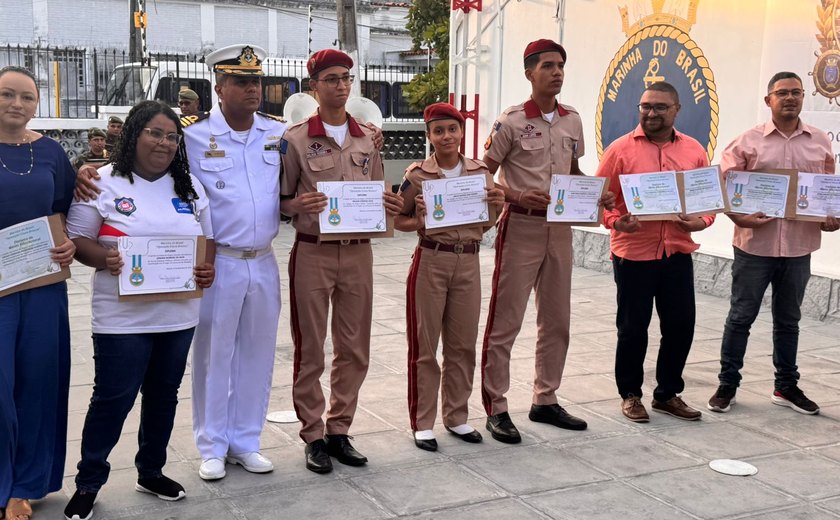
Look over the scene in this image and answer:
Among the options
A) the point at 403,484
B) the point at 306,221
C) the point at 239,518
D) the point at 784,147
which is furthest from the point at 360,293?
the point at 784,147

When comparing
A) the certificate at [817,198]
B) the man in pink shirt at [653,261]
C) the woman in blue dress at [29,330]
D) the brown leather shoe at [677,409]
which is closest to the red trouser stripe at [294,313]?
the woman in blue dress at [29,330]

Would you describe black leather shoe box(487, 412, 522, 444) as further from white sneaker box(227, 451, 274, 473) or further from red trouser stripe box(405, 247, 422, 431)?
white sneaker box(227, 451, 274, 473)

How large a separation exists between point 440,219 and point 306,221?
0.70m

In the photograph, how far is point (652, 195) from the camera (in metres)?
5.63

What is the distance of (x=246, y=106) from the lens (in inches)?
185

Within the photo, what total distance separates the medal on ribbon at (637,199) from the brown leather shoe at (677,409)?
1230 mm

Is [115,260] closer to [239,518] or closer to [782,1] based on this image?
[239,518]

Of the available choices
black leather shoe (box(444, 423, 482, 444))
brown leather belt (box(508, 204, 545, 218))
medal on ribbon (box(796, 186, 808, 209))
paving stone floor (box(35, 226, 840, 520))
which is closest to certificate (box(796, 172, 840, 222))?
medal on ribbon (box(796, 186, 808, 209))

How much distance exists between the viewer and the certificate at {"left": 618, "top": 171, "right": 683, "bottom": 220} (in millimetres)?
5613

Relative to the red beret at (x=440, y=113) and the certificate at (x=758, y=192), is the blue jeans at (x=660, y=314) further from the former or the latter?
the red beret at (x=440, y=113)

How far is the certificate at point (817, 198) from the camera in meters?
5.92

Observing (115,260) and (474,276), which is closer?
(115,260)

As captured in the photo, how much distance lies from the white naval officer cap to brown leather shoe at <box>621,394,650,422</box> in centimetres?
291

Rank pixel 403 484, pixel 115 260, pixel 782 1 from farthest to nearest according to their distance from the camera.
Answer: pixel 782 1
pixel 403 484
pixel 115 260
